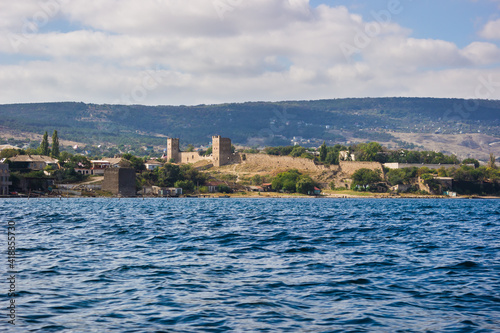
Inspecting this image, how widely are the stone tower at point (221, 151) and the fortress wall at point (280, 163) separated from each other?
4285 mm

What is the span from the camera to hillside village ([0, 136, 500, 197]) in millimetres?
95750

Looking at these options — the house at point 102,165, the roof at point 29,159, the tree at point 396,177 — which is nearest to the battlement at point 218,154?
the house at point 102,165

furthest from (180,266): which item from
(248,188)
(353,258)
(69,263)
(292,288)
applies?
(248,188)

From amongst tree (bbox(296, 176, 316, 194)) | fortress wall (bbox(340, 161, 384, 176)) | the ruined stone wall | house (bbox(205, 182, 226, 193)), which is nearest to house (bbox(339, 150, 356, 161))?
fortress wall (bbox(340, 161, 384, 176))

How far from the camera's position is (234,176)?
13125cm

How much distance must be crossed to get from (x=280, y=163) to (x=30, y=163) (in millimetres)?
60956

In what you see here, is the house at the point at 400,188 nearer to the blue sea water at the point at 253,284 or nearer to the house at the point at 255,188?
the house at the point at 255,188

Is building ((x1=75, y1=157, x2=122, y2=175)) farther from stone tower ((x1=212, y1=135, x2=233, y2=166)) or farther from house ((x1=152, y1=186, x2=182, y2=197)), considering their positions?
stone tower ((x1=212, y1=135, x2=233, y2=166))

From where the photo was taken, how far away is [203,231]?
2959 centimetres

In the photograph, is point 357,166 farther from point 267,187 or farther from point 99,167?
point 99,167

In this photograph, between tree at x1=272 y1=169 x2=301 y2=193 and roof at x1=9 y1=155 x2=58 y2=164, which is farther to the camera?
tree at x1=272 y1=169 x2=301 y2=193

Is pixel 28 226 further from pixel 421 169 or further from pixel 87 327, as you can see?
pixel 421 169

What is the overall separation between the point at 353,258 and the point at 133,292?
8474 millimetres

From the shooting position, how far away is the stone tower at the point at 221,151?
147375 mm
